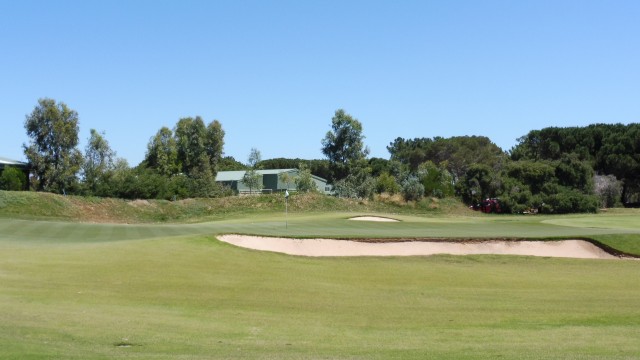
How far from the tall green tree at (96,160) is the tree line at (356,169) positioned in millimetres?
110

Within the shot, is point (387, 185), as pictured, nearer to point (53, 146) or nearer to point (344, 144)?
point (344, 144)

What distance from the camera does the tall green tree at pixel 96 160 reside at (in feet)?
247

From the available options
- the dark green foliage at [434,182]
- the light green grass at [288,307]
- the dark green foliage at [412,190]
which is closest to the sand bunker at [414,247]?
the light green grass at [288,307]

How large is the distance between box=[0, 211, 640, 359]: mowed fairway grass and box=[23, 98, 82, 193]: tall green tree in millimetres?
42503

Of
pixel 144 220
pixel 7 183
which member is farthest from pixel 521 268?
pixel 7 183

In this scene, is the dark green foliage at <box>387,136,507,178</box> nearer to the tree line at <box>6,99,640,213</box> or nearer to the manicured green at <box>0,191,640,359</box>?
the tree line at <box>6,99,640,213</box>

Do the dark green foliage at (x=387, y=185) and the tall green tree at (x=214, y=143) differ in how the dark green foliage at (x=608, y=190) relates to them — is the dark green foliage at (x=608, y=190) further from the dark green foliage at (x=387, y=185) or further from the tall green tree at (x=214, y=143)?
the tall green tree at (x=214, y=143)

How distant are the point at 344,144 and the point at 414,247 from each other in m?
54.6

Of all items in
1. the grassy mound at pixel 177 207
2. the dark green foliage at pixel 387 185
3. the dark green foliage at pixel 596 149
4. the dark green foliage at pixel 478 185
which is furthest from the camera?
the dark green foliage at pixel 596 149

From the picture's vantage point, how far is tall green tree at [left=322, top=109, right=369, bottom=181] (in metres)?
87.1

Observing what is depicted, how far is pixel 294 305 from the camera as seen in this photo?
55.3 ft

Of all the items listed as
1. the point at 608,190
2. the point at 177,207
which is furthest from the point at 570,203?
the point at 177,207

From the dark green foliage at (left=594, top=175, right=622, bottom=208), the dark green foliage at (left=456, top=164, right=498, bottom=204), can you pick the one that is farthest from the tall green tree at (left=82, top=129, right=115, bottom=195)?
the dark green foliage at (left=594, top=175, right=622, bottom=208)

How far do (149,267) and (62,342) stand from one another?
11.2m
